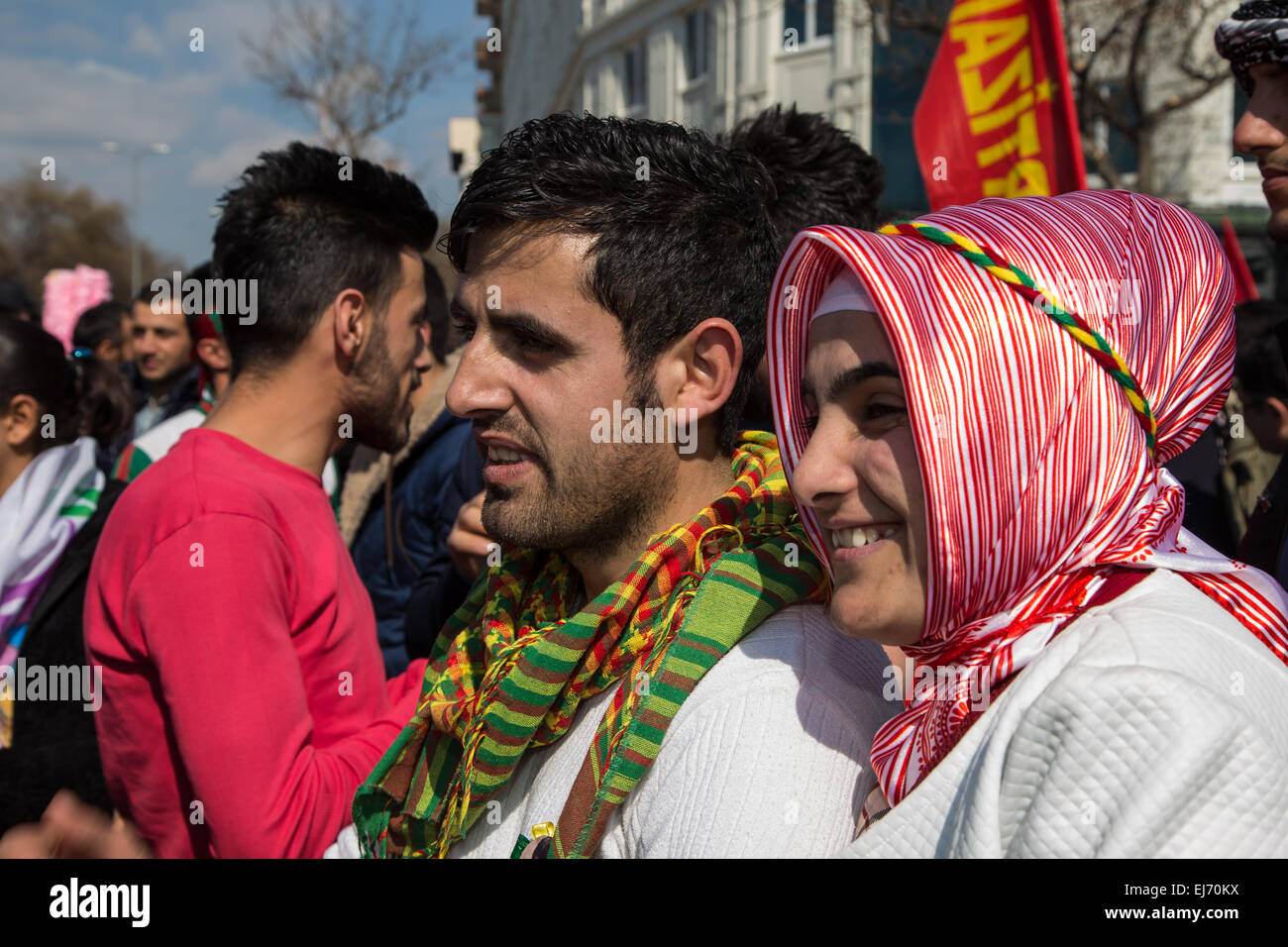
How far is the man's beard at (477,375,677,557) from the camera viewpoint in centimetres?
199

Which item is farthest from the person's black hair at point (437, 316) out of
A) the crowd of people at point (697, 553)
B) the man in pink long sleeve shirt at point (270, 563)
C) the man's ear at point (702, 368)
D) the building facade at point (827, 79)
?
the building facade at point (827, 79)

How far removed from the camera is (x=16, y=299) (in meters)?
7.23

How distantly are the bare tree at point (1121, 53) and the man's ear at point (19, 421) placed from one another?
37.4ft

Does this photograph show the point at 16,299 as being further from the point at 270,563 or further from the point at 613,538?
the point at 613,538

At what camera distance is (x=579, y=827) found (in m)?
1.65

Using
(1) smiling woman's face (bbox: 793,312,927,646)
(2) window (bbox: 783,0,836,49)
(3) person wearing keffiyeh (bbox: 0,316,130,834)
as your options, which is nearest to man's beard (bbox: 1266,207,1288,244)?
(1) smiling woman's face (bbox: 793,312,927,646)

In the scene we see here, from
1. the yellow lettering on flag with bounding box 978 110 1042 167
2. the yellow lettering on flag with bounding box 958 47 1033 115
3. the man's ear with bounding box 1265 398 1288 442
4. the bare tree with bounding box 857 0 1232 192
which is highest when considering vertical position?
the bare tree with bounding box 857 0 1232 192

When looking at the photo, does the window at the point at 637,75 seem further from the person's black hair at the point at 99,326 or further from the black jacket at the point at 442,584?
the black jacket at the point at 442,584

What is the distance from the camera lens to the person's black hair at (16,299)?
7023 mm

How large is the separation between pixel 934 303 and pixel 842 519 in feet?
1.09

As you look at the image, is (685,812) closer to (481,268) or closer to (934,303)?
(934,303)

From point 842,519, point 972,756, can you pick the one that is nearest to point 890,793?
point 972,756

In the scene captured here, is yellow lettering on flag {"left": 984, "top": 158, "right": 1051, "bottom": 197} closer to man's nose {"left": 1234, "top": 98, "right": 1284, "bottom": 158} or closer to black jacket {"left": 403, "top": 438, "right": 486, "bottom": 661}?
man's nose {"left": 1234, "top": 98, "right": 1284, "bottom": 158}

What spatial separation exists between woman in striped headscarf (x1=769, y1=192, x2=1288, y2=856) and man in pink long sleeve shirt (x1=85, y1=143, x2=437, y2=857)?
4.02ft
